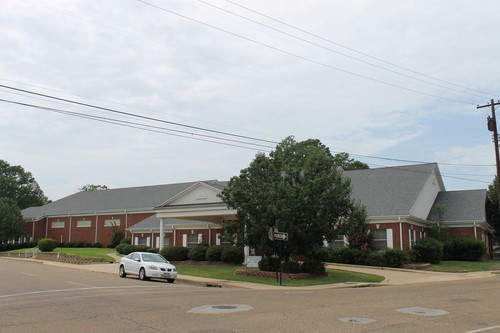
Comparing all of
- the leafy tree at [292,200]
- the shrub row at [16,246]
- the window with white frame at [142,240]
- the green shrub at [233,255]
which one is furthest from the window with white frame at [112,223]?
the leafy tree at [292,200]

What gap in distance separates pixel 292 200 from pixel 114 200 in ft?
155

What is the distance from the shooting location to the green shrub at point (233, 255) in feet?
111

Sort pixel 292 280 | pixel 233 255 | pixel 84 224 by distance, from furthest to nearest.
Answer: pixel 84 224
pixel 233 255
pixel 292 280

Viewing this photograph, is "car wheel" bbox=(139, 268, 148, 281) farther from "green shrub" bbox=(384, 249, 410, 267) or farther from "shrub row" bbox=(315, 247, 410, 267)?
"green shrub" bbox=(384, 249, 410, 267)

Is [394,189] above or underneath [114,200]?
underneath

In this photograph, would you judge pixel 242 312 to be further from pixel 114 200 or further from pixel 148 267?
pixel 114 200

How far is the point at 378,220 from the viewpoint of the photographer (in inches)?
1426

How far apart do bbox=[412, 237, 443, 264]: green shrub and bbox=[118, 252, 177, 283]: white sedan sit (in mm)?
18546

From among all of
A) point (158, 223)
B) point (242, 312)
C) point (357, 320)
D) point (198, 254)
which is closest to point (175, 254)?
point (198, 254)

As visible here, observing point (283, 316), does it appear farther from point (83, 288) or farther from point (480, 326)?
point (83, 288)

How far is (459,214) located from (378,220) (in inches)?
371

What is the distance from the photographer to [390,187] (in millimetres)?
40594

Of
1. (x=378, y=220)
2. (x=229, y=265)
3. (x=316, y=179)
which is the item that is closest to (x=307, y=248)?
(x=316, y=179)

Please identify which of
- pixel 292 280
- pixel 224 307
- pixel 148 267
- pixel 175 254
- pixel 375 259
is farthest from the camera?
pixel 175 254
